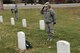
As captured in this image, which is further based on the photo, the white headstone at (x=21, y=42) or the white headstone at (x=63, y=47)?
the white headstone at (x=21, y=42)

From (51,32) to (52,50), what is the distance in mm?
2366

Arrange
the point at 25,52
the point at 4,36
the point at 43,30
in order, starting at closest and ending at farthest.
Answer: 1. the point at 25,52
2. the point at 4,36
3. the point at 43,30

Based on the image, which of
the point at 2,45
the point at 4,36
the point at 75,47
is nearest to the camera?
the point at 75,47

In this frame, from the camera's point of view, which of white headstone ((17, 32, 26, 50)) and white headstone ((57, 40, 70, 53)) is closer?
white headstone ((57, 40, 70, 53))

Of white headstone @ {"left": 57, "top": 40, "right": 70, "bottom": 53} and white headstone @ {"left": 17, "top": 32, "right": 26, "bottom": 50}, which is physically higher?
white headstone @ {"left": 57, "top": 40, "right": 70, "bottom": 53}

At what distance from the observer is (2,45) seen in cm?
1428

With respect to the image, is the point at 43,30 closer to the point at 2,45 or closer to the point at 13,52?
the point at 2,45

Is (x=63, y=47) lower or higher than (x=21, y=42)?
higher

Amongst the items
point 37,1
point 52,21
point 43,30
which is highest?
point 52,21

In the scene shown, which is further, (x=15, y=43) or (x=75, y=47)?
(x=15, y=43)

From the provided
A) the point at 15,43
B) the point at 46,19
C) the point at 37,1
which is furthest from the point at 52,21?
the point at 37,1

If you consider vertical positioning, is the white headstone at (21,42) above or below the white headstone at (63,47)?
below

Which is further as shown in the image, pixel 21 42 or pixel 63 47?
pixel 21 42

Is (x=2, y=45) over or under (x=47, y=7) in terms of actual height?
under
